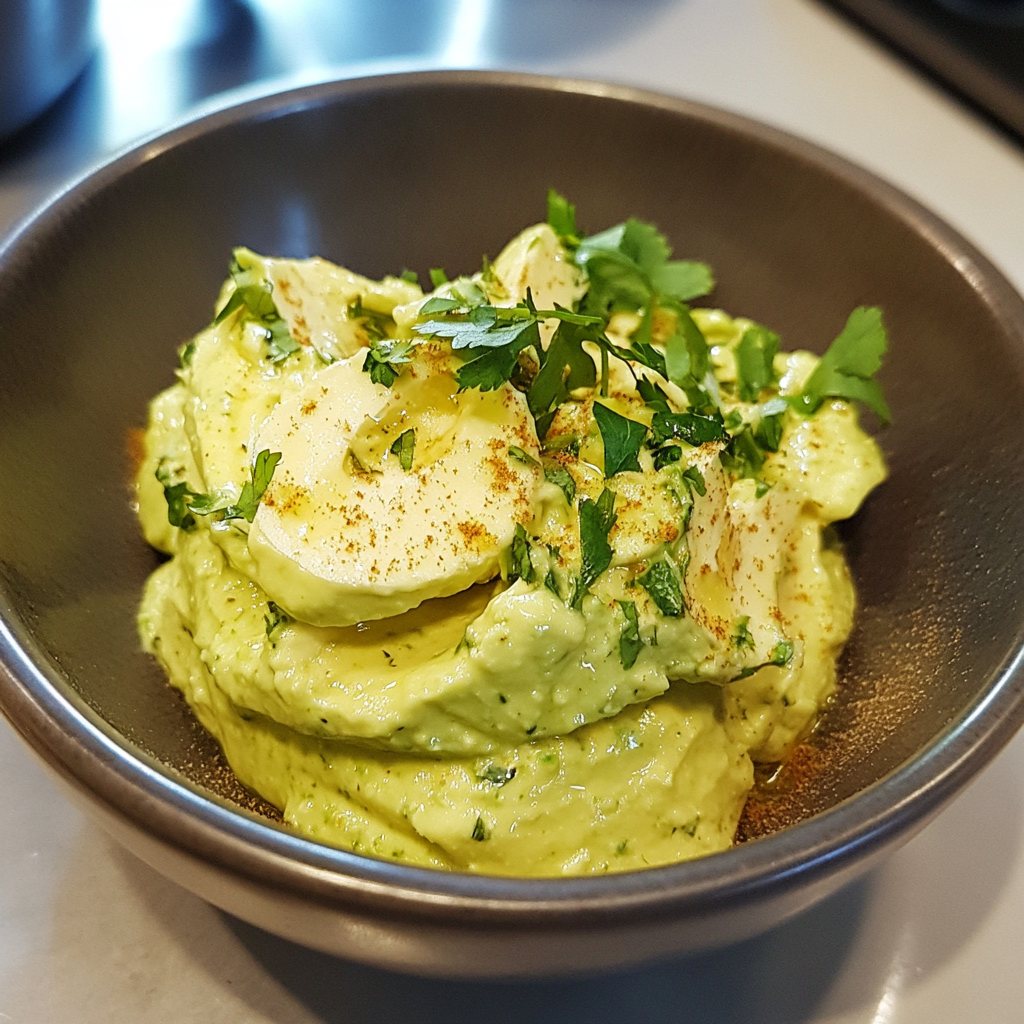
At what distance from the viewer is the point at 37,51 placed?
1.95m

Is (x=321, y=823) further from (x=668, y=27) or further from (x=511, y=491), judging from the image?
(x=668, y=27)

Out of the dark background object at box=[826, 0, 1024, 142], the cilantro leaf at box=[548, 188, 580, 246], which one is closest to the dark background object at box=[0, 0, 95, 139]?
the cilantro leaf at box=[548, 188, 580, 246]

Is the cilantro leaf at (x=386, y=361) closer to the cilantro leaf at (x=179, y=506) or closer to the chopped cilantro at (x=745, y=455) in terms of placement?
the cilantro leaf at (x=179, y=506)

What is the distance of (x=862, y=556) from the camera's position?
1.48 meters

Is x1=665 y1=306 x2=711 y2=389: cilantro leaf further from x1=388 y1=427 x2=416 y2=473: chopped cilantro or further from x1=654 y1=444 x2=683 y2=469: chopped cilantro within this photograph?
x1=388 y1=427 x2=416 y2=473: chopped cilantro

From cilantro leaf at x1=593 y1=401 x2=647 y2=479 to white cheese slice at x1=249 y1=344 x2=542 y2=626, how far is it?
8 centimetres

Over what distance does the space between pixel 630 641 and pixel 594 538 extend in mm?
113

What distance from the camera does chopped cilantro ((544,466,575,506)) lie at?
3.87ft

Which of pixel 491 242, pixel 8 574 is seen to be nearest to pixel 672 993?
pixel 8 574

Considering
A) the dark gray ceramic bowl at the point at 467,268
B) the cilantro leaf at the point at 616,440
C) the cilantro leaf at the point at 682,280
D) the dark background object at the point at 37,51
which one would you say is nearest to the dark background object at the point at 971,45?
the dark gray ceramic bowl at the point at 467,268

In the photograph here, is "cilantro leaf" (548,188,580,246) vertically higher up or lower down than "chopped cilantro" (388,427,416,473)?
higher up

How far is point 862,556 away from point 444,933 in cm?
89

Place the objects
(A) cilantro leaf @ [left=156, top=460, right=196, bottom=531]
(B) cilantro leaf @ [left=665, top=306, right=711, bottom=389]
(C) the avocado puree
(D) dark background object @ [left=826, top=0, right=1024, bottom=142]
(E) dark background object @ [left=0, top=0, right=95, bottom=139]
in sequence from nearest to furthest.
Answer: (C) the avocado puree
(A) cilantro leaf @ [left=156, top=460, right=196, bottom=531]
(B) cilantro leaf @ [left=665, top=306, right=711, bottom=389]
(E) dark background object @ [left=0, top=0, right=95, bottom=139]
(D) dark background object @ [left=826, top=0, right=1024, bottom=142]

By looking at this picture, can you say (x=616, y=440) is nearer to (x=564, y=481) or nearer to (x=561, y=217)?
(x=564, y=481)
